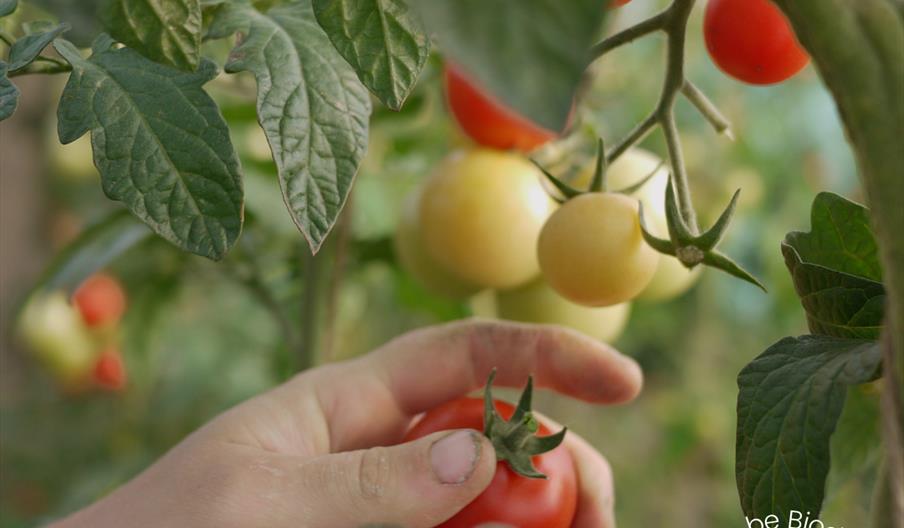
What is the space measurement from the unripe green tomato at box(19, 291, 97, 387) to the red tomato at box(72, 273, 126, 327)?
1.8 inches

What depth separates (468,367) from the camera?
0.71 metres

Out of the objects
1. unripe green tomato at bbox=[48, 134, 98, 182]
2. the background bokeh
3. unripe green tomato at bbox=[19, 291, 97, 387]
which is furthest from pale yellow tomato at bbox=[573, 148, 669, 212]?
unripe green tomato at bbox=[48, 134, 98, 182]

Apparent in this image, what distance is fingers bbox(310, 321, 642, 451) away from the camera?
2.28 ft

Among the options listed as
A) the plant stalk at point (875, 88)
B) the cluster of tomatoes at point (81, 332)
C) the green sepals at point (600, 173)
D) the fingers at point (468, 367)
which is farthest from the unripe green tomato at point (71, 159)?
the plant stalk at point (875, 88)

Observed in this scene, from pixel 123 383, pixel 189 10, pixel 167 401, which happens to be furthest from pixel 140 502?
pixel 167 401

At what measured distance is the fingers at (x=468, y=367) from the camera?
70 centimetres

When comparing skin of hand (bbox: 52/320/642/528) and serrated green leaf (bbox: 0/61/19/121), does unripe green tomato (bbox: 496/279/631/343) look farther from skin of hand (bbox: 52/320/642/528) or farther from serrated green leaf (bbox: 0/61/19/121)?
serrated green leaf (bbox: 0/61/19/121)

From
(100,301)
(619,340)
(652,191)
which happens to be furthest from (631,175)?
(619,340)

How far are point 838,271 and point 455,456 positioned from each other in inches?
8.6

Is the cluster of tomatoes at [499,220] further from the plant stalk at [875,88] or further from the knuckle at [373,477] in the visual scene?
the plant stalk at [875,88]

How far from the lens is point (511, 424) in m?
0.57

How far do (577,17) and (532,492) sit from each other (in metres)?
0.40

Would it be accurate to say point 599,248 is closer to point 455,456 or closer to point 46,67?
point 455,456

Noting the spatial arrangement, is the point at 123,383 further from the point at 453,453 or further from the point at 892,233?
the point at 892,233
